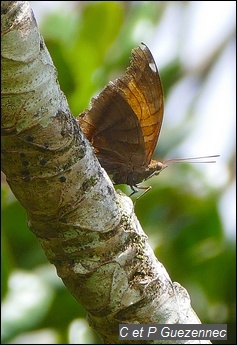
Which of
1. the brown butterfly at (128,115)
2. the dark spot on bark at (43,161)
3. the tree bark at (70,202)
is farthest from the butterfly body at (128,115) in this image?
the dark spot on bark at (43,161)

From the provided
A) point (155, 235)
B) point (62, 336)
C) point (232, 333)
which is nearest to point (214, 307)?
point (232, 333)

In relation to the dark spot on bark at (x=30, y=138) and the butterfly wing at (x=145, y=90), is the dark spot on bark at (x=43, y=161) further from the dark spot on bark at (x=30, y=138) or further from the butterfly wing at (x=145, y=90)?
the butterfly wing at (x=145, y=90)

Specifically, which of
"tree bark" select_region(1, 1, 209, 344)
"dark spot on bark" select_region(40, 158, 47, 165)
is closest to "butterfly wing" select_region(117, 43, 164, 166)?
"tree bark" select_region(1, 1, 209, 344)

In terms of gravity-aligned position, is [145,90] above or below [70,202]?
above

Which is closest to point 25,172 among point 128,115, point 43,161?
point 43,161

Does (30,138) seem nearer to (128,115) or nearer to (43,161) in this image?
(43,161)

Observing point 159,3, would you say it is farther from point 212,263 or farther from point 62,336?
point 62,336

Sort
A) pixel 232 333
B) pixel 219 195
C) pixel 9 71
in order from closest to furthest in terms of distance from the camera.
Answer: pixel 9 71 < pixel 232 333 < pixel 219 195
